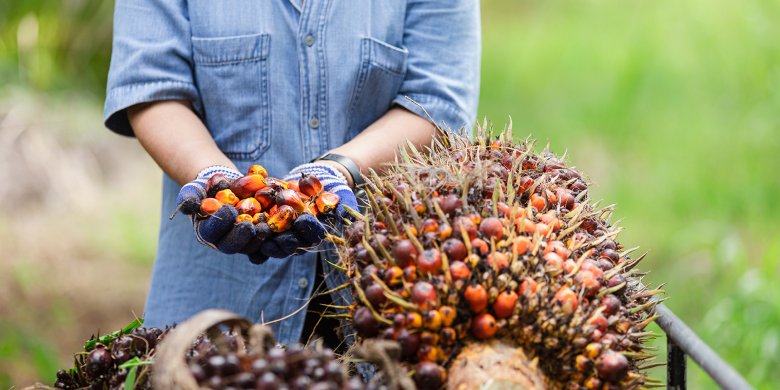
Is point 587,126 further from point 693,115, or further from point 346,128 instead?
point 346,128

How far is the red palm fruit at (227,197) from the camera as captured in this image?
1.65 meters

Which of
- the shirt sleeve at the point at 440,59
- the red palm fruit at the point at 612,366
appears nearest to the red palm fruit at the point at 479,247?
the red palm fruit at the point at 612,366

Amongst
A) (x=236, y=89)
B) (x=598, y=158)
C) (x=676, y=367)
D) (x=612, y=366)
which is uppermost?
(x=236, y=89)

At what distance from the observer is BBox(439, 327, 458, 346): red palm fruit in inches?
49.7

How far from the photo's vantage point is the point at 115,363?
4.54ft

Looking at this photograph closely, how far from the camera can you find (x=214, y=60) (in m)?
2.07

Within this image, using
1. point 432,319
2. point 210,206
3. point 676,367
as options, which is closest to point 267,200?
point 210,206

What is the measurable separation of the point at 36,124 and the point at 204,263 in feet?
12.5

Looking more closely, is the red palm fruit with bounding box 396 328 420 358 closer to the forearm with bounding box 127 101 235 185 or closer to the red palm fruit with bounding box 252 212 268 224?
the red palm fruit with bounding box 252 212 268 224

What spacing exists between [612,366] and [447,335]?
0.78 ft

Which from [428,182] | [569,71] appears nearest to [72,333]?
[428,182]

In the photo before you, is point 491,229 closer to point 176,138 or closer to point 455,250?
point 455,250

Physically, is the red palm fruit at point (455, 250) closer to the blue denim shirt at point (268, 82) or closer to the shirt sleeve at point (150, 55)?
the blue denim shirt at point (268, 82)

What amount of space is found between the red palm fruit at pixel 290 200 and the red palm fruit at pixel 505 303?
19.9 inches
